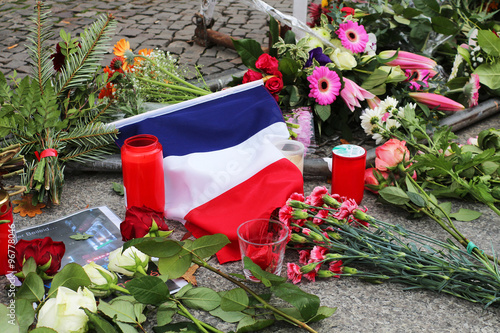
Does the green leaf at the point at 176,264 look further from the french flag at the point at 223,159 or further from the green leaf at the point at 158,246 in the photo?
the french flag at the point at 223,159

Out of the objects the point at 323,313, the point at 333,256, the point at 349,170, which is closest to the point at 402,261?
the point at 333,256

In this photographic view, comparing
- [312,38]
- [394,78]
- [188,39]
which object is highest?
[312,38]

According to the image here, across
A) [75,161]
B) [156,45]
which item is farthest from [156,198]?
[156,45]

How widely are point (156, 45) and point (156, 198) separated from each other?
287 cm

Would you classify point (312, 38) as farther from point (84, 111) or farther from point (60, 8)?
point (60, 8)

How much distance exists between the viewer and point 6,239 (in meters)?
1.71

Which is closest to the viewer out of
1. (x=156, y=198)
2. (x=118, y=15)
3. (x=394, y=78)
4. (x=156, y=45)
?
(x=156, y=198)

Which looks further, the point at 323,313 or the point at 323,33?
the point at 323,33

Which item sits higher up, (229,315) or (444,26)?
(444,26)

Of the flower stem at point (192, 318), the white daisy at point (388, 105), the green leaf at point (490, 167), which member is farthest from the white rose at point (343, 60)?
the flower stem at point (192, 318)

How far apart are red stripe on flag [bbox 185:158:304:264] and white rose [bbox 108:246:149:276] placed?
13.8 inches

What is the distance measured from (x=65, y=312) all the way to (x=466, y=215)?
5.27ft

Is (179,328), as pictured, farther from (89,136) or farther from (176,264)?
(89,136)

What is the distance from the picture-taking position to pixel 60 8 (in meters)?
5.56
